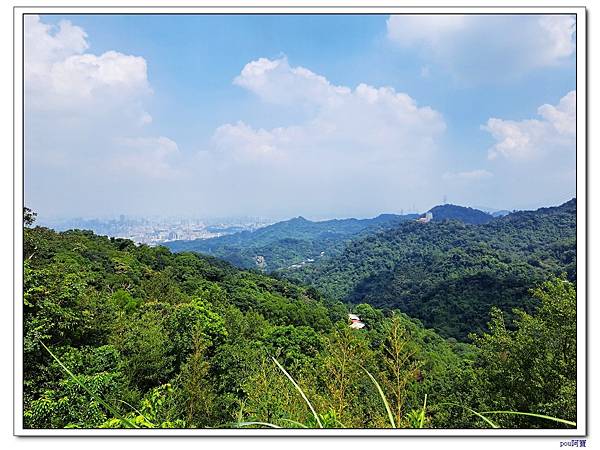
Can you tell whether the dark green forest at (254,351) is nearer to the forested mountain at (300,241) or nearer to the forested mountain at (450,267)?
the forested mountain at (450,267)

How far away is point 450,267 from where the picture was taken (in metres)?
25.3

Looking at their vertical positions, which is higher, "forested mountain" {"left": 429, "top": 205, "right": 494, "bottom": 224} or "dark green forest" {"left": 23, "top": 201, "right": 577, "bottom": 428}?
"forested mountain" {"left": 429, "top": 205, "right": 494, "bottom": 224}

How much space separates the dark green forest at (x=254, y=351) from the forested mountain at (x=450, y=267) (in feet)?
0.60

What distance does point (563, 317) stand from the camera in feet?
13.6

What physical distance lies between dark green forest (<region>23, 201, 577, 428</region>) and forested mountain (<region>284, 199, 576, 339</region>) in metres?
0.18

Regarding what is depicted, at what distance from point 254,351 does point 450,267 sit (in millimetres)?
20211

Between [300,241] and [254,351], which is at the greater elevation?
[300,241]

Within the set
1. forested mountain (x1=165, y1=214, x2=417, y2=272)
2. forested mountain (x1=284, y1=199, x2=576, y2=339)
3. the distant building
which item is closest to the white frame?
forested mountain (x1=284, y1=199, x2=576, y2=339)

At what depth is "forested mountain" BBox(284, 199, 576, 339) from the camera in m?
17.8

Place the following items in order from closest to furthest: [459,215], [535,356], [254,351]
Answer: [535,356] < [254,351] < [459,215]

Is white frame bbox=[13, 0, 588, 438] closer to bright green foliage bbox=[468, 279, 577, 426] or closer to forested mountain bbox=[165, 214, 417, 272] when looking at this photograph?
bright green foliage bbox=[468, 279, 577, 426]

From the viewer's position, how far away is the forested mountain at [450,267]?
17.8 metres
